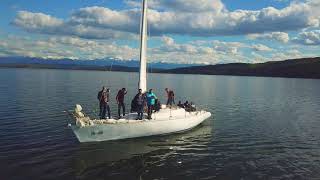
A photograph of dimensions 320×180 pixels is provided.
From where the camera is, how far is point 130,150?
26766 millimetres

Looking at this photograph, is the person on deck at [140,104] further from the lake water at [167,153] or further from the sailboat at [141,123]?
the lake water at [167,153]

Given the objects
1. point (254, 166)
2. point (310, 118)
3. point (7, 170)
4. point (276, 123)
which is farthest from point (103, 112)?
point (310, 118)

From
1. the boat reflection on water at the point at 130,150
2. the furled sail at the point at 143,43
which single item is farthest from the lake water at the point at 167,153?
the furled sail at the point at 143,43

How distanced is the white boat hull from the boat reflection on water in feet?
1.42

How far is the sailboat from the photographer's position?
89.7ft

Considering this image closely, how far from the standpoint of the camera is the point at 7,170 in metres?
20.7

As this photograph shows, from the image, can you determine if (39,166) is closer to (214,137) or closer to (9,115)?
(214,137)

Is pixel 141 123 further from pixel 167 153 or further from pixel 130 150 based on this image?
pixel 167 153

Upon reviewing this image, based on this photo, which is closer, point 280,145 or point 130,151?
point 130,151

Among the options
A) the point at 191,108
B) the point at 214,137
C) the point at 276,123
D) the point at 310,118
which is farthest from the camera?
the point at 310,118

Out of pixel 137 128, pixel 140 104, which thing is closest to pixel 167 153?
pixel 137 128

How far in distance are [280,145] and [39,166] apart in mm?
17505

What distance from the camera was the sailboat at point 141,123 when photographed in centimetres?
2734

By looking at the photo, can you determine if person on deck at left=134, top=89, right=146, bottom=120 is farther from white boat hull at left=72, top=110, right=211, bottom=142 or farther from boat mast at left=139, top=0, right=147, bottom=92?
boat mast at left=139, top=0, right=147, bottom=92
